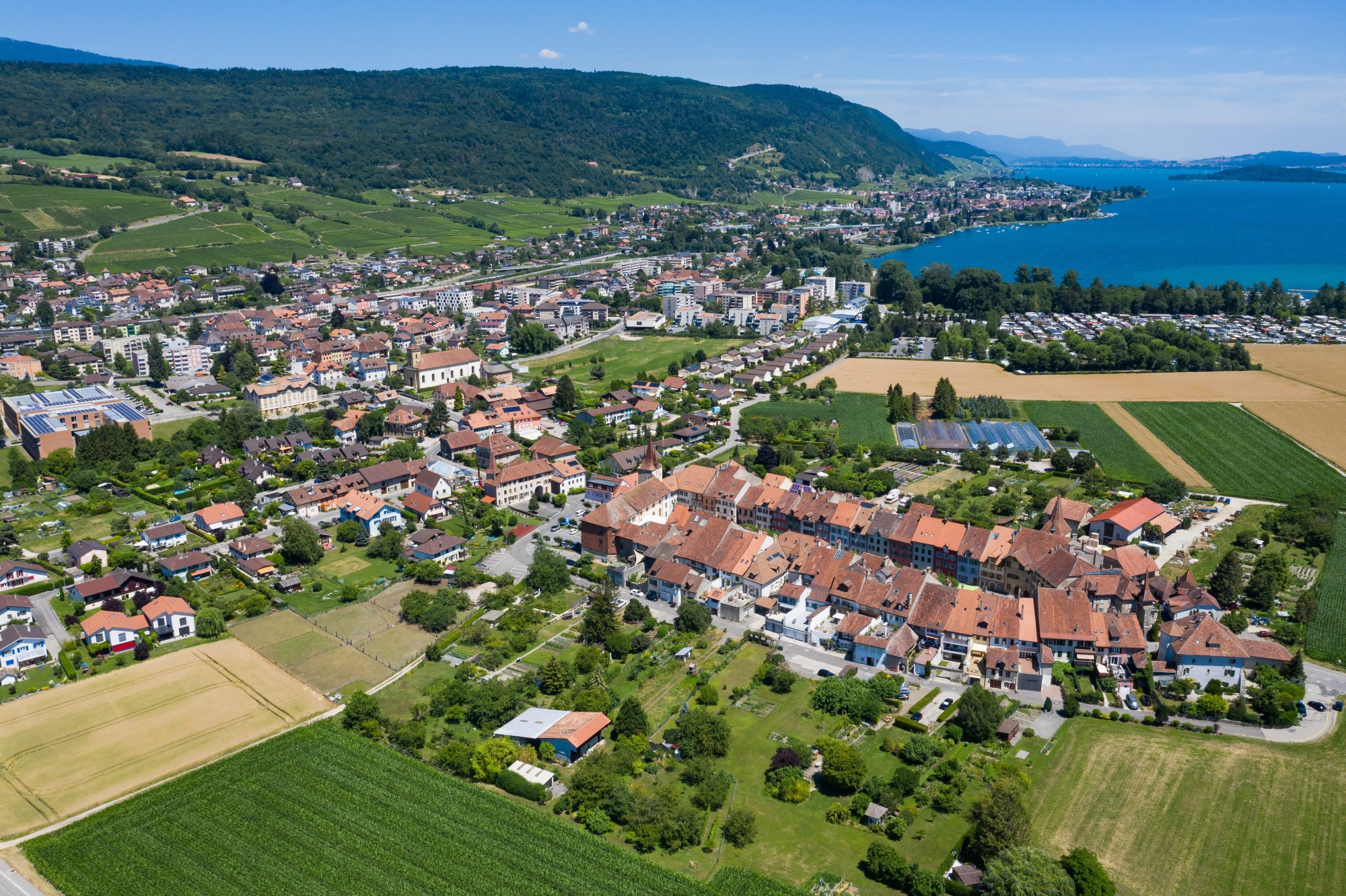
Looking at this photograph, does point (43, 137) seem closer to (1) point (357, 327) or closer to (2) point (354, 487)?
(1) point (357, 327)

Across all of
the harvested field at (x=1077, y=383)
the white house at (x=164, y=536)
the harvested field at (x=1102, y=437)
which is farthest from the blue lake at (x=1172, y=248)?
the white house at (x=164, y=536)

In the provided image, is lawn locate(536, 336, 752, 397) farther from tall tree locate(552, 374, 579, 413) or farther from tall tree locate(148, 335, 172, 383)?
tall tree locate(148, 335, 172, 383)

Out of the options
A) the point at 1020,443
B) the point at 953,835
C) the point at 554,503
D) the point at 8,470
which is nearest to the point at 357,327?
the point at 8,470

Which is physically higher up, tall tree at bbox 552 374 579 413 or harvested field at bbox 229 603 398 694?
tall tree at bbox 552 374 579 413

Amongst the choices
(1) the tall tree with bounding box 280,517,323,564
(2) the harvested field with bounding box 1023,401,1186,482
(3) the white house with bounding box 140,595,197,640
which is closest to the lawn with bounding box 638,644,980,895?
(3) the white house with bounding box 140,595,197,640

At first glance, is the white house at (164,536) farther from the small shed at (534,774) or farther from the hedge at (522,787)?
the hedge at (522,787)

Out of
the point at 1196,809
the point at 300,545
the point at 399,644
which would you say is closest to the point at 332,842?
the point at 399,644
